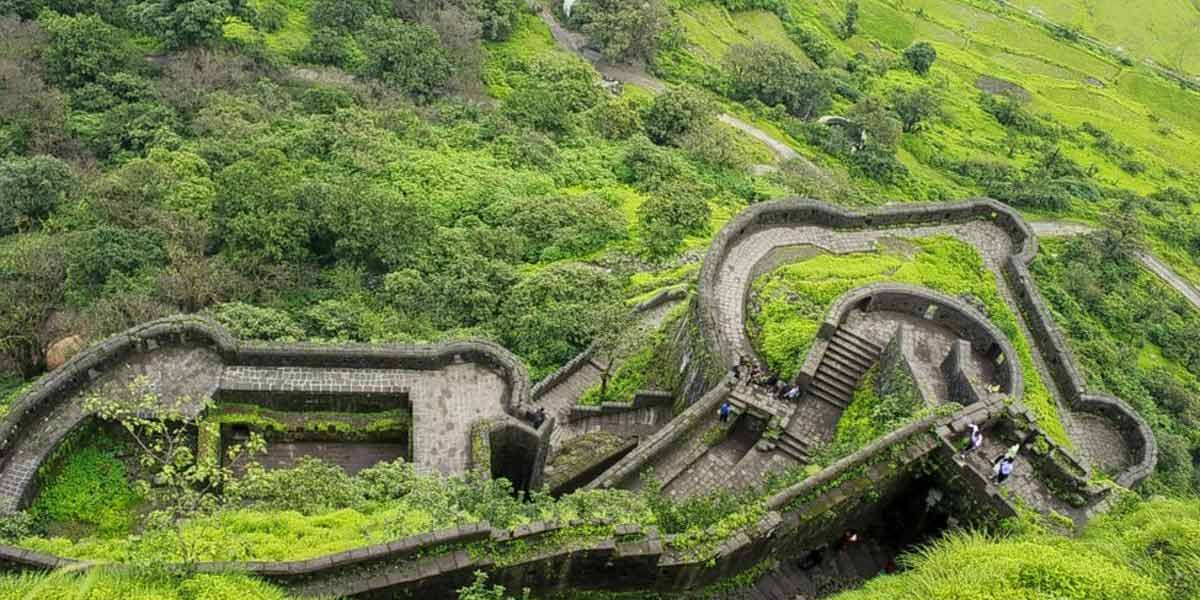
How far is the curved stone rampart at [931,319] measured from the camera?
79.0 feet

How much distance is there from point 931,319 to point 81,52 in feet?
176

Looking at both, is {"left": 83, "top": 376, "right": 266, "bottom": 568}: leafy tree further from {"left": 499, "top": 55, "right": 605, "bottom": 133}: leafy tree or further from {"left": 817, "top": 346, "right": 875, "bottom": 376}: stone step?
{"left": 499, "top": 55, "right": 605, "bottom": 133}: leafy tree

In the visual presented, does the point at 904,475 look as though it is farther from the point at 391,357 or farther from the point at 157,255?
the point at 157,255

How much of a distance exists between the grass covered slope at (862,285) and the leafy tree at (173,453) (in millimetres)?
15015

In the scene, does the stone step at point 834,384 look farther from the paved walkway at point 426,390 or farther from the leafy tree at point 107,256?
the leafy tree at point 107,256

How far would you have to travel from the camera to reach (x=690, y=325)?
28250 mm

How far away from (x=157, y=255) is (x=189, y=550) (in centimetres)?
2599

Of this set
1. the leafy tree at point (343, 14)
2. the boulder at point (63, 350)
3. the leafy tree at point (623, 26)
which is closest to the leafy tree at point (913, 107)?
the leafy tree at point (623, 26)

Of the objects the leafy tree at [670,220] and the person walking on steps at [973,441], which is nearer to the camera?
the person walking on steps at [973,441]

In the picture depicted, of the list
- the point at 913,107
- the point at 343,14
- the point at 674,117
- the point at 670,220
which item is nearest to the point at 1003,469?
the point at 670,220

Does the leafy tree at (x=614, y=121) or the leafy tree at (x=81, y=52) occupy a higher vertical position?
the leafy tree at (x=614, y=121)

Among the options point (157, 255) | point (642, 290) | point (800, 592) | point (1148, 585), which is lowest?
point (157, 255)

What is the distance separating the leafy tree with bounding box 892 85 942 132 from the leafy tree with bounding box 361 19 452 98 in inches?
1850

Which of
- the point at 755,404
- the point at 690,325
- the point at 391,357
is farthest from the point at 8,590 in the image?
the point at 690,325
